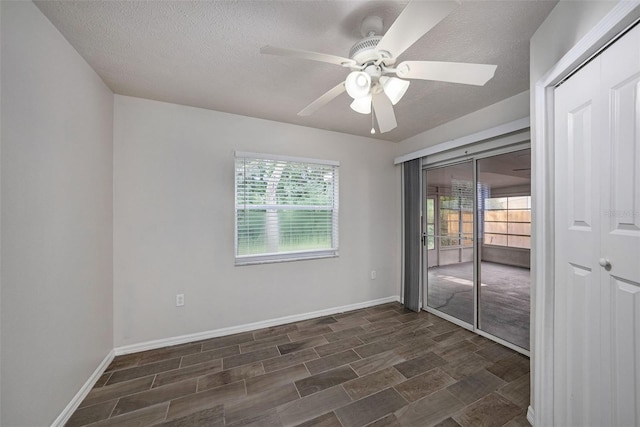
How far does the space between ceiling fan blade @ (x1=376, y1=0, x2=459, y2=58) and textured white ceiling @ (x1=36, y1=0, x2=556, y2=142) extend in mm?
342

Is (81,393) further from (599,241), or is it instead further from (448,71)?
(599,241)

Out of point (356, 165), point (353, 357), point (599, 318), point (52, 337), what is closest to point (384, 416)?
point (353, 357)

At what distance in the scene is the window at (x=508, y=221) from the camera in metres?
2.41

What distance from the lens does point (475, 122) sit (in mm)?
2625

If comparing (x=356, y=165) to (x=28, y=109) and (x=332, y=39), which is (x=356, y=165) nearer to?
(x=332, y=39)

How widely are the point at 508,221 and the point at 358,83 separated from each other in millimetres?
2323

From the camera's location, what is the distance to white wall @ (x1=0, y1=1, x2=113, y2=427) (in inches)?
45.3

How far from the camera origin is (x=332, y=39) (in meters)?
1.53

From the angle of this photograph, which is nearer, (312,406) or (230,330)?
(312,406)

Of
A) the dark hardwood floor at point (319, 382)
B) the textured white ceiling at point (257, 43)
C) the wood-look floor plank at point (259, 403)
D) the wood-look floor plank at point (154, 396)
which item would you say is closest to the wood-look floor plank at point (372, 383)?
the dark hardwood floor at point (319, 382)

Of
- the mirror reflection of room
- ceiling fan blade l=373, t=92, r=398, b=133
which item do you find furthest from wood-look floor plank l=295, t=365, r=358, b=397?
ceiling fan blade l=373, t=92, r=398, b=133

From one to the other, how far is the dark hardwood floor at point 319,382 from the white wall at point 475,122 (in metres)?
2.23

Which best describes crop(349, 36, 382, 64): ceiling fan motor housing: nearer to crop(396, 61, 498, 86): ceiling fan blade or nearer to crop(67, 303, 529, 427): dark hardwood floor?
crop(396, 61, 498, 86): ceiling fan blade

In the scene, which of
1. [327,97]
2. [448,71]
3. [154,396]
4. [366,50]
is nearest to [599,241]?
[448,71]
